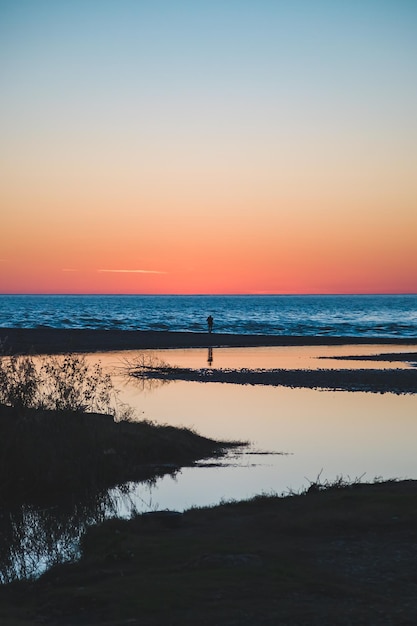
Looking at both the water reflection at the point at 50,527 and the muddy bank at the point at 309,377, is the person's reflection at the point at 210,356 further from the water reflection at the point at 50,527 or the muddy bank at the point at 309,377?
the water reflection at the point at 50,527

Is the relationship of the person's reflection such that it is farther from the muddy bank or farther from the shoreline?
the muddy bank

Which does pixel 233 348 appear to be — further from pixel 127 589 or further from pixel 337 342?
pixel 127 589

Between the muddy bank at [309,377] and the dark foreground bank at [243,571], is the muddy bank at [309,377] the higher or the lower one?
the lower one

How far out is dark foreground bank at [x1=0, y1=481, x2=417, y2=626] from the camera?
8.89 m

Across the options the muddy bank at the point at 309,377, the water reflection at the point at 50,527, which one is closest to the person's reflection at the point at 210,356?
the muddy bank at the point at 309,377

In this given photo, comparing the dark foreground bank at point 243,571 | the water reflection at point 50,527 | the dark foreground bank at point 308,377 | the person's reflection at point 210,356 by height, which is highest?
the dark foreground bank at point 243,571

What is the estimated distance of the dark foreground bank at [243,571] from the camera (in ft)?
29.2

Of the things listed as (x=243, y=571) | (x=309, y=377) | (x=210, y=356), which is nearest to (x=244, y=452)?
(x=243, y=571)

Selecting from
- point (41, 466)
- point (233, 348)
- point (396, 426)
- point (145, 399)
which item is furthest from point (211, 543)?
point (233, 348)

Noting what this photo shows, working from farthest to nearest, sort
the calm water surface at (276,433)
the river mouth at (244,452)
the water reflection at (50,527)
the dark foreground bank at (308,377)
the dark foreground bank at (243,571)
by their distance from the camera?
the dark foreground bank at (308,377) → the calm water surface at (276,433) → the river mouth at (244,452) → the water reflection at (50,527) → the dark foreground bank at (243,571)

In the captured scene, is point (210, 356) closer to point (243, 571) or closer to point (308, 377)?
point (308, 377)

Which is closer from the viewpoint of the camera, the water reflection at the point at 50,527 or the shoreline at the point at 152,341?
the water reflection at the point at 50,527

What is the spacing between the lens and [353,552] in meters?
11.2

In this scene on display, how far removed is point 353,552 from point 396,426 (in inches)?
567
